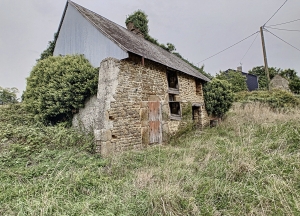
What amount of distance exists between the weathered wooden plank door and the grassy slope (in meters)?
1.25

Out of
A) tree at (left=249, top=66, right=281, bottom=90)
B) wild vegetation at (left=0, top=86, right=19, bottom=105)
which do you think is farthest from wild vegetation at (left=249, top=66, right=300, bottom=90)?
wild vegetation at (left=0, top=86, right=19, bottom=105)

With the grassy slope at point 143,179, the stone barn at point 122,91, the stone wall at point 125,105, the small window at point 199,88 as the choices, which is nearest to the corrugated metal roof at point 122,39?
the stone barn at point 122,91

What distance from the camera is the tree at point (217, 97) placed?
11.3m

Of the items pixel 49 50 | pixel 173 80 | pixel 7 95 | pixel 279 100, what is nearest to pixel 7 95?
pixel 7 95

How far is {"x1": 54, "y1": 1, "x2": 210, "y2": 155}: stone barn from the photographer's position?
243 inches

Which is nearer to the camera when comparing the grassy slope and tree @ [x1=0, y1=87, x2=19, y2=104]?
the grassy slope

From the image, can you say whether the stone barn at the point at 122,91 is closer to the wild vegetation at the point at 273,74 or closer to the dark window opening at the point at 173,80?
the dark window opening at the point at 173,80

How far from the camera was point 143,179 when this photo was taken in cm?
386

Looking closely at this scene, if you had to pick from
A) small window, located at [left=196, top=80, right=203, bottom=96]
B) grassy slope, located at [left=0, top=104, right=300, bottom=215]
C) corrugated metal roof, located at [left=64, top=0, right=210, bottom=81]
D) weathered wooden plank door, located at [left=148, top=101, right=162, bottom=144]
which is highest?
corrugated metal roof, located at [left=64, top=0, right=210, bottom=81]

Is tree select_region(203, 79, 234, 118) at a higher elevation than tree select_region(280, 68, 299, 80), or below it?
below

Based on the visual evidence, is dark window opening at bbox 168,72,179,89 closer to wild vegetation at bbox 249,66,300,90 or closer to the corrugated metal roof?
the corrugated metal roof

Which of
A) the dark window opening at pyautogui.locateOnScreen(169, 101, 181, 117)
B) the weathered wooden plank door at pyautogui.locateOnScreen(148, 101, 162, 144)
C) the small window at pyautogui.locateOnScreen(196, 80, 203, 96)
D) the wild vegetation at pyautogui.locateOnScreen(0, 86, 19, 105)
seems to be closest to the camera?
the weathered wooden plank door at pyautogui.locateOnScreen(148, 101, 162, 144)

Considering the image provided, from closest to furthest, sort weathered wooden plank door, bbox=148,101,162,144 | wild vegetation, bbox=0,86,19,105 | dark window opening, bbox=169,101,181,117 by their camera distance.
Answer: weathered wooden plank door, bbox=148,101,162,144, dark window opening, bbox=169,101,181,117, wild vegetation, bbox=0,86,19,105

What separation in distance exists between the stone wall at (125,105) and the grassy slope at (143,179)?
74 cm
